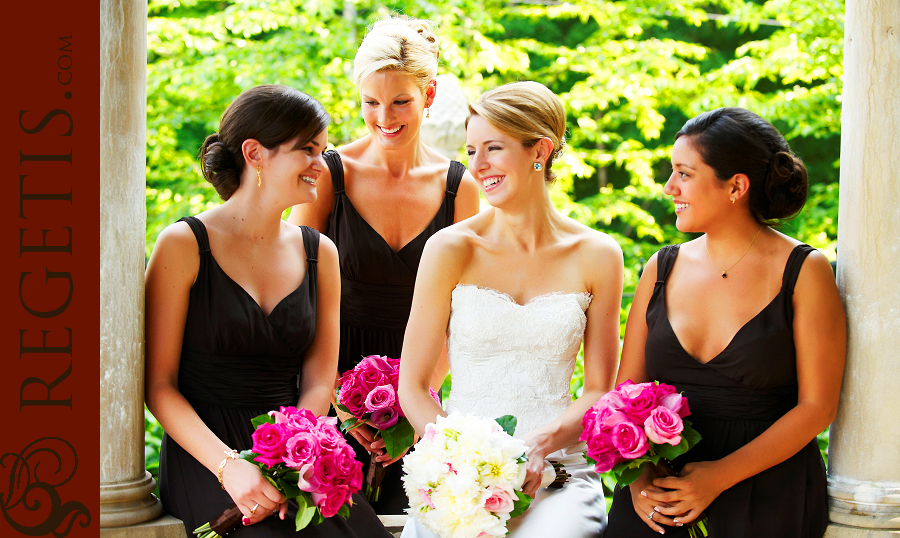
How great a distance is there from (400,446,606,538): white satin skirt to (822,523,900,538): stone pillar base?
90cm

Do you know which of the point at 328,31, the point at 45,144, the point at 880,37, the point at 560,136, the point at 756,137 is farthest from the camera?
the point at 328,31

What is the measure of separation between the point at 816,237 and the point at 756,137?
269 inches

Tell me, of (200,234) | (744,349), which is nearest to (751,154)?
(744,349)

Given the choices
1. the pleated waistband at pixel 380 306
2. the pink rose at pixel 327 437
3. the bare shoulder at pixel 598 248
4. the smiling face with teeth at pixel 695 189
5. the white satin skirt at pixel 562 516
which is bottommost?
the white satin skirt at pixel 562 516

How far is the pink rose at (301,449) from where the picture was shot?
2.70 meters

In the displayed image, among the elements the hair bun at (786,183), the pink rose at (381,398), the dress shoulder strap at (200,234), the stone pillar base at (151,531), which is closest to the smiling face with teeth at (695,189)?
the hair bun at (786,183)

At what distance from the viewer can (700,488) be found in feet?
9.55

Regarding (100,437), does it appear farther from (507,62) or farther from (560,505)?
(507,62)

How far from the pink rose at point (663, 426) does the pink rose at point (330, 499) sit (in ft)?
3.46

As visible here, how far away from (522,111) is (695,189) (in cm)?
77

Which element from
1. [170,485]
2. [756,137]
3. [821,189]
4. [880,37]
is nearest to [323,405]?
[170,485]

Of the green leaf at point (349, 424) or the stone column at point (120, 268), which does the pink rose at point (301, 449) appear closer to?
the green leaf at point (349, 424)

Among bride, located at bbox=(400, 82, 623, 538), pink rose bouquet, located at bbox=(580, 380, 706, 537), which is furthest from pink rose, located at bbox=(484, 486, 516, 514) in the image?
bride, located at bbox=(400, 82, 623, 538)

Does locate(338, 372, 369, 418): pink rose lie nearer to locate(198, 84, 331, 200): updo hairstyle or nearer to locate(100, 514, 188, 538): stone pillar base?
locate(100, 514, 188, 538): stone pillar base
